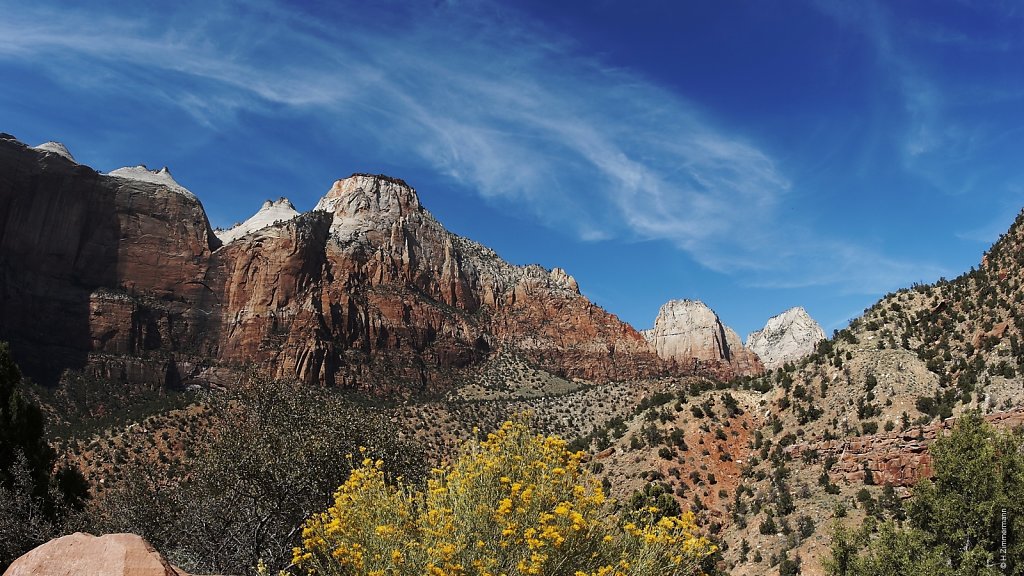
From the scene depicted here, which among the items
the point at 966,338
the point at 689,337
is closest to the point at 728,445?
the point at 966,338

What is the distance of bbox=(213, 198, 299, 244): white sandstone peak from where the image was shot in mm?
147875

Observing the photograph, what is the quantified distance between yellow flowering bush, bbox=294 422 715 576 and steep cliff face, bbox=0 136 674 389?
324 ft

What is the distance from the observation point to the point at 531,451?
10055 millimetres

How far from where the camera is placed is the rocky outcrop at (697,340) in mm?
177625

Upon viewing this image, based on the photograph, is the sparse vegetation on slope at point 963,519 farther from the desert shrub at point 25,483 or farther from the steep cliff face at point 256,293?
the steep cliff face at point 256,293

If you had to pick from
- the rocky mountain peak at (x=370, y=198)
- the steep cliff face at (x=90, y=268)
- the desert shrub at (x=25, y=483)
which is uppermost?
the rocky mountain peak at (x=370, y=198)

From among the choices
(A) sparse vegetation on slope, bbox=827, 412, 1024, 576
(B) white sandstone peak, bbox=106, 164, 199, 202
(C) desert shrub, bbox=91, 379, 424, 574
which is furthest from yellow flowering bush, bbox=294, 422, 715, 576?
(B) white sandstone peak, bbox=106, 164, 199, 202

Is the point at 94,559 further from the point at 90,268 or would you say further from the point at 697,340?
the point at 697,340

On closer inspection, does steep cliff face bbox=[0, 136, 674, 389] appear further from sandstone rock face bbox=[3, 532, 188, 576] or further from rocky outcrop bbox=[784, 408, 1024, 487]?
sandstone rock face bbox=[3, 532, 188, 576]

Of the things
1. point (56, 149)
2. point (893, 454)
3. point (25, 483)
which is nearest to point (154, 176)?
point (56, 149)

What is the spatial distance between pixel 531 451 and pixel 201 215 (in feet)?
428

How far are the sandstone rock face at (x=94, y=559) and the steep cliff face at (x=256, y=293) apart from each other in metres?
98.1

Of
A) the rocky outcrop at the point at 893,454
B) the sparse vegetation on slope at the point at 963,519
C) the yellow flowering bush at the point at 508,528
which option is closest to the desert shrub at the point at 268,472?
the yellow flowering bush at the point at 508,528

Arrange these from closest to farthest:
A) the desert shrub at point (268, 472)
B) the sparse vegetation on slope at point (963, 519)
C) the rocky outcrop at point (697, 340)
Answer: the sparse vegetation on slope at point (963, 519) → the desert shrub at point (268, 472) → the rocky outcrop at point (697, 340)
